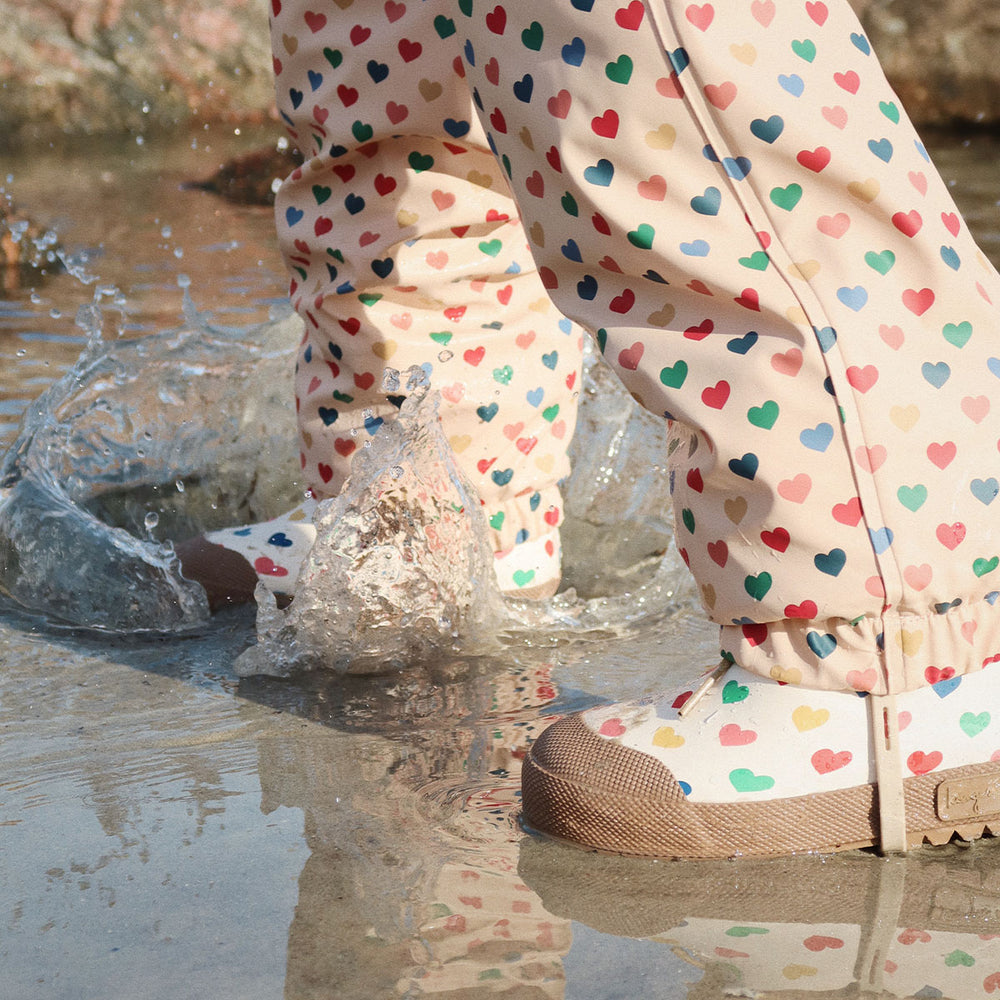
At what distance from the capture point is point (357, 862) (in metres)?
0.92

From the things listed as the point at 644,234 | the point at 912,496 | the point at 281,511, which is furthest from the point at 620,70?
the point at 281,511

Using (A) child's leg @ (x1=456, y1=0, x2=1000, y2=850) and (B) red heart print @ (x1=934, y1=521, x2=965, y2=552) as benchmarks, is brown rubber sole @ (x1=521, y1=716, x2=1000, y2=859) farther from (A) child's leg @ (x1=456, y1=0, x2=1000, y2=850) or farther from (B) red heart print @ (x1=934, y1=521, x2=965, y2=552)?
(B) red heart print @ (x1=934, y1=521, x2=965, y2=552)

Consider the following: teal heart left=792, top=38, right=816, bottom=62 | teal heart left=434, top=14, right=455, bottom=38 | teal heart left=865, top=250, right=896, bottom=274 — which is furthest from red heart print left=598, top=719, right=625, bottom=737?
teal heart left=434, top=14, right=455, bottom=38

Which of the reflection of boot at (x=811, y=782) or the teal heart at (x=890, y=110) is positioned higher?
the teal heart at (x=890, y=110)

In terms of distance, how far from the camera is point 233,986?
0.77 m

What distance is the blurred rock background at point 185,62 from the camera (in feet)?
19.9

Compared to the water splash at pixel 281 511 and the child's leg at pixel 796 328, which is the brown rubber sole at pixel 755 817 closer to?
the child's leg at pixel 796 328

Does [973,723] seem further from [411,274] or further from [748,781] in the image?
[411,274]

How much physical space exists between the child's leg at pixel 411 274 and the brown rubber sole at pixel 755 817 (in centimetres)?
54

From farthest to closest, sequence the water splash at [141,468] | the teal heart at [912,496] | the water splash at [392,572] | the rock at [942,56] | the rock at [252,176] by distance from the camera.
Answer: the rock at [942,56] < the rock at [252,176] < the water splash at [141,468] < the water splash at [392,572] < the teal heart at [912,496]

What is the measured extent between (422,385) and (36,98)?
5363mm

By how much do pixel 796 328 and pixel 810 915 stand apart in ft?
1.19

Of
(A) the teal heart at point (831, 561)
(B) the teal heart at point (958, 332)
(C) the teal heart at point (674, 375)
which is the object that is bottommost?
(A) the teal heart at point (831, 561)

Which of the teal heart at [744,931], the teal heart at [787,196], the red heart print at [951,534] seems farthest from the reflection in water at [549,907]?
the teal heart at [787,196]
